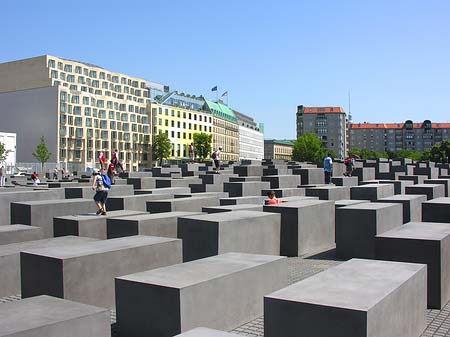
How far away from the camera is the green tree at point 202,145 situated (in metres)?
105

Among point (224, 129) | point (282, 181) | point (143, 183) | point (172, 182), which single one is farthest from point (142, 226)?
point (224, 129)

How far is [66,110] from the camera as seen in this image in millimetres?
80625

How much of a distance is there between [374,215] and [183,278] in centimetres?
542

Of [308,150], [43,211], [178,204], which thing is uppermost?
[308,150]

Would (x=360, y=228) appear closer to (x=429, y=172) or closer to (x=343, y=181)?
(x=343, y=181)

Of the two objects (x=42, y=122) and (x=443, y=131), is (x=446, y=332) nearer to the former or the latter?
(x=42, y=122)

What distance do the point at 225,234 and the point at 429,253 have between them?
352 cm

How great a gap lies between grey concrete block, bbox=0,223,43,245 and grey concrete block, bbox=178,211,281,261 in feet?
11.3

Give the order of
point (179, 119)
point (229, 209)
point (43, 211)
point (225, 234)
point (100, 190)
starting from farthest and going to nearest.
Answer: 1. point (179, 119)
2. point (43, 211)
3. point (100, 190)
4. point (229, 209)
5. point (225, 234)

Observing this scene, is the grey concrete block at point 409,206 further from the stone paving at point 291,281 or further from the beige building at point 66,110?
the beige building at point 66,110

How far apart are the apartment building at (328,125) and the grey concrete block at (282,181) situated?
143 metres

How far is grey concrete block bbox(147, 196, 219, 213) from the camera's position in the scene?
13.8 meters

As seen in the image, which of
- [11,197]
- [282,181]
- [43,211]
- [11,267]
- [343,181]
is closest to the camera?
[11,267]

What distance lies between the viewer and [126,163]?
9544 cm
